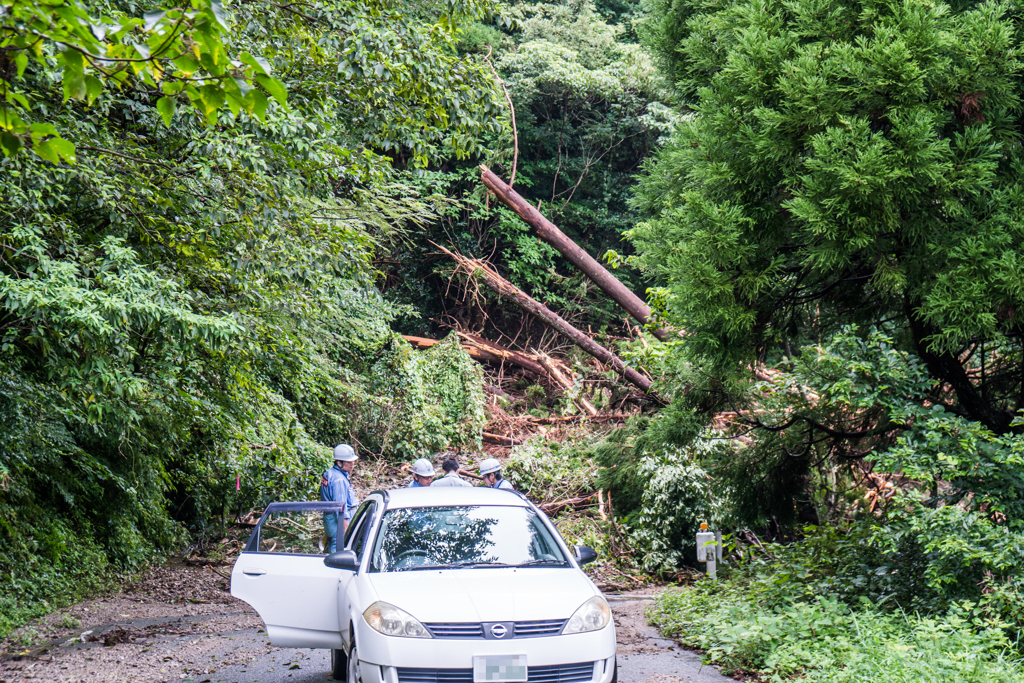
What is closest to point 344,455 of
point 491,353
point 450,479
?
point 450,479

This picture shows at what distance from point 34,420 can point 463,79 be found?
21.3 feet

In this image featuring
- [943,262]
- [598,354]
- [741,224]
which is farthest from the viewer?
[598,354]

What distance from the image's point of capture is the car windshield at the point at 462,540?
5.84 m

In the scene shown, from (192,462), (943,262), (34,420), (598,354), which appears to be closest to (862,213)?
(943,262)

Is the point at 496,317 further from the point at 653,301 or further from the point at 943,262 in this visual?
the point at 943,262

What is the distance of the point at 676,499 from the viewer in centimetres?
1324

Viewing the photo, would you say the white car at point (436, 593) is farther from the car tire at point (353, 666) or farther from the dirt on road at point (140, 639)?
the dirt on road at point (140, 639)

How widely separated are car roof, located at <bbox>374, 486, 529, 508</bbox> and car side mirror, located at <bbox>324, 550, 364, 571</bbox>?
587 mm

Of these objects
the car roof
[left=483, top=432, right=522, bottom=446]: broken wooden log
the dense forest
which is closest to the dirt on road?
the dense forest

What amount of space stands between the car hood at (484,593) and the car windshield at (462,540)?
18cm

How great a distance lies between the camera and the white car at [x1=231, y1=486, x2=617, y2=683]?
4.95 metres

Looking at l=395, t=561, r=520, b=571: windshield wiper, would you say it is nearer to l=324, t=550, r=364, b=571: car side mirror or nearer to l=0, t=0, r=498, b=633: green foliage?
l=324, t=550, r=364, b=571: car side mirror

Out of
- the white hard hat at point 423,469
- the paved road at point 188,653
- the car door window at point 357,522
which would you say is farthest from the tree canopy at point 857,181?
the white hard hat at point 423,469

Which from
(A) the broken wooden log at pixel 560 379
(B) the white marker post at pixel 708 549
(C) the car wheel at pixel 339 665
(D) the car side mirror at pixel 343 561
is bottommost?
(B) the white marker post at pixel 708 549
